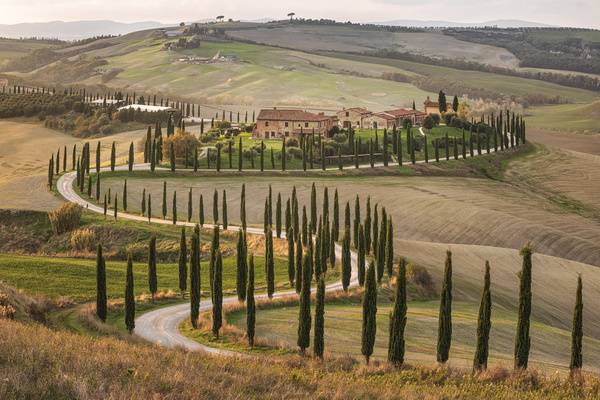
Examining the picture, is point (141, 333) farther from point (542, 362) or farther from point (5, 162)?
point (5, 162)

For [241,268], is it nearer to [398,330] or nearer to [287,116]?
[398,330]

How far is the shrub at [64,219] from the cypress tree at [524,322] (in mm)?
57640

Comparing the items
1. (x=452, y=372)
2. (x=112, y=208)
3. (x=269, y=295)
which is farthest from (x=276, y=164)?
(x=452, y=372)

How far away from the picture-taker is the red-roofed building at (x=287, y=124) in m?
157

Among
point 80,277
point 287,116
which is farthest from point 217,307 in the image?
point 287,116

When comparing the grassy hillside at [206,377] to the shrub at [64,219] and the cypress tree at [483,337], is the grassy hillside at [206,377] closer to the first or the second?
the cypress tree at [483,337]

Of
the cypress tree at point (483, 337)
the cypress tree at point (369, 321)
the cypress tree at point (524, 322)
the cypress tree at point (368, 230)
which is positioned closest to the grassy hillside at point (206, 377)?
the cypress tree at point (369, 321)

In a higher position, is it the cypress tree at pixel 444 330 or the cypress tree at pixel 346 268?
the cypress tree at pixel 444 330

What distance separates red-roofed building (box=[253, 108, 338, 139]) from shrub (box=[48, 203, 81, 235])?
72.1 meters

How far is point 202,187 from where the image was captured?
116 m

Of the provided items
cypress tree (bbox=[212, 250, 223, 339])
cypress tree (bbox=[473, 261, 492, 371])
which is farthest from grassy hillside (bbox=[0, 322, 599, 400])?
cypress tree (bbox=[212, 250, 223, 339])

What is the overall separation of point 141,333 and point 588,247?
2263 inches

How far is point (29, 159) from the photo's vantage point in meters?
153

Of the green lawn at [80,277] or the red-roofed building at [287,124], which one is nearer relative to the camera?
the green lawn at [80,277]
